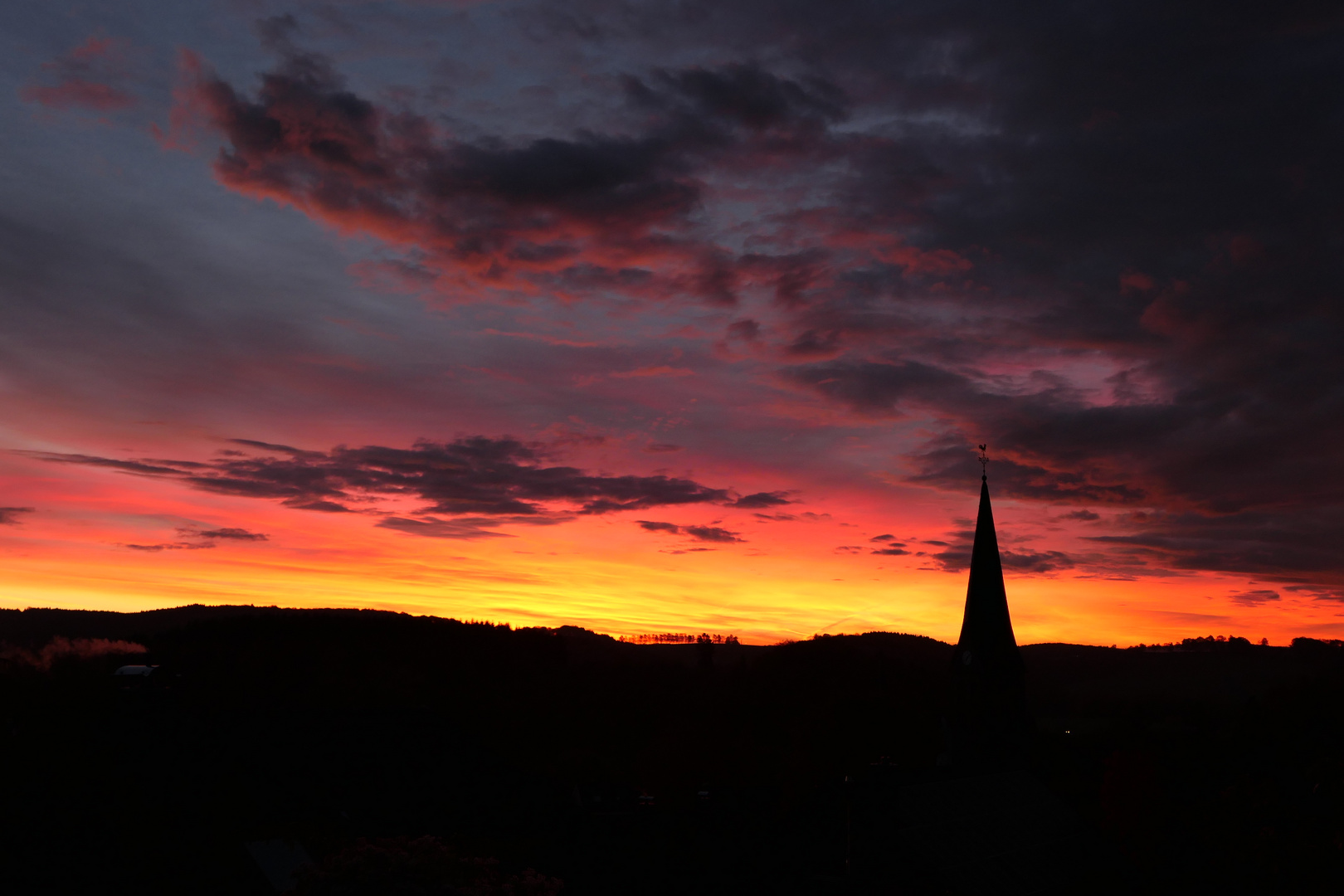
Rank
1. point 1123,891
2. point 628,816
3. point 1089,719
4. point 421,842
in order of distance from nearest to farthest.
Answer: point 421,842, point 1123,891, point 628,816, point 1089,719

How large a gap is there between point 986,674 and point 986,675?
0.07 metres

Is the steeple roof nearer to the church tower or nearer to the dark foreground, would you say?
the church tower

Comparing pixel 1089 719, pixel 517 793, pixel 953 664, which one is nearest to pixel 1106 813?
pixel 953 664

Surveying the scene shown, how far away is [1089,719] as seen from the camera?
6004 inches

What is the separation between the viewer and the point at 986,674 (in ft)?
263

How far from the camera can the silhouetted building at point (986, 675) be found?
79.2 metres

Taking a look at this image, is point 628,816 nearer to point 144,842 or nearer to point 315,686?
point 144,842

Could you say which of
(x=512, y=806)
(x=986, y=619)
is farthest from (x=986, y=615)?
(x=512, y=806)

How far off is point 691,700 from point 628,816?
125m

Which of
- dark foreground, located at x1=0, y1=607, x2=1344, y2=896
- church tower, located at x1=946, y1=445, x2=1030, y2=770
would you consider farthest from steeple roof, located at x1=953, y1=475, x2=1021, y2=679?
dark foreground, located at x1=0, y1=607, x2=1344, y2=896

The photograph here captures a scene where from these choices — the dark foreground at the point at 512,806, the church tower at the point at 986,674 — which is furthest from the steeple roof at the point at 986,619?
the dark foreground at the point at 512,806

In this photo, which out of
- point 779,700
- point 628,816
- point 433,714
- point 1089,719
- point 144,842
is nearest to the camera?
point 144,842

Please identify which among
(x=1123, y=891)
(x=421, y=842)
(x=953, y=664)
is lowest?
(x=1123, y=891)

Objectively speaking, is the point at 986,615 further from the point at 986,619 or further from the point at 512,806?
the point at 512,806
